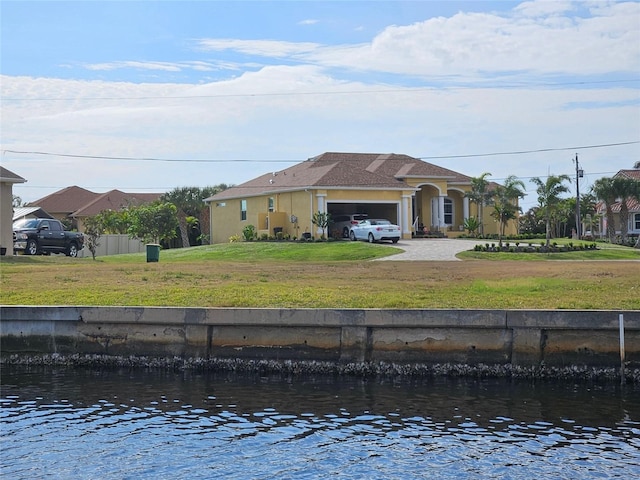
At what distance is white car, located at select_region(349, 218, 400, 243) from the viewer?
42.3 metres

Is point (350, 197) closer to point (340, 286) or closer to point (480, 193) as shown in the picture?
point (480, 193)

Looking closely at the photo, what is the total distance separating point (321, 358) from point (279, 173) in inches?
1558

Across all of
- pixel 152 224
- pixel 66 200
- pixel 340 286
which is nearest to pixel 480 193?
pixel 152 224

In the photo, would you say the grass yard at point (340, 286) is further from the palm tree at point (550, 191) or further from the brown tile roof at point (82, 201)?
the brown tile roof at point (82, 201)

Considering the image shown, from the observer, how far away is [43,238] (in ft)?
130

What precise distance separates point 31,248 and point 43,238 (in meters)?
0.78

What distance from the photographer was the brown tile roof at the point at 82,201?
7256 cm

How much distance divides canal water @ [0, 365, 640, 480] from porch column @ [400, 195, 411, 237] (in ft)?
107

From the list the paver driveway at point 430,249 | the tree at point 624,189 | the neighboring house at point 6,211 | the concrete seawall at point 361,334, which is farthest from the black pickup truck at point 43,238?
the tree at point 624,189

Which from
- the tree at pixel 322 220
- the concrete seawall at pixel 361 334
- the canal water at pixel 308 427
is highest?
the tree at pixel 322 220

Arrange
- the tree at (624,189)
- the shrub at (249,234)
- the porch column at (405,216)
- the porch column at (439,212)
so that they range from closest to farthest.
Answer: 1. the porch column at (405,216)
2. the shrub at (249,234)
3. the porch column at (439,212)
4. the tree at (624,189)

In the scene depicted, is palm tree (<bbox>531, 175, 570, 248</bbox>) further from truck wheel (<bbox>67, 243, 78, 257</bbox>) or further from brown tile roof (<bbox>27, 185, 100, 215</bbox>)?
brown tile roof (<bbox>27, 185, 100, 215</bbox>)

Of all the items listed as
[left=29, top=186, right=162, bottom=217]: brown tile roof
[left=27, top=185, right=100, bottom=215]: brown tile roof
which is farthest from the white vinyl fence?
[left=27, top=185, right=100, bottom=215]: brown tile roof

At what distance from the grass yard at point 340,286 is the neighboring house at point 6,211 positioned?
992 centimetres
